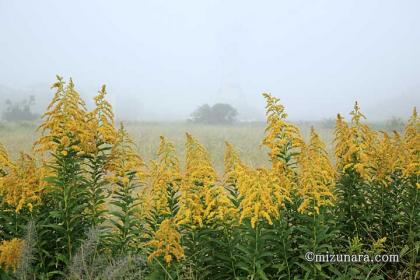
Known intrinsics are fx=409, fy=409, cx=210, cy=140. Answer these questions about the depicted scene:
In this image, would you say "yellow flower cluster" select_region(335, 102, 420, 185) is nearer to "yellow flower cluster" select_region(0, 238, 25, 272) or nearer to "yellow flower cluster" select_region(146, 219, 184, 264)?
"yellow flower cluster" select_region(146, 219, 184, 264)

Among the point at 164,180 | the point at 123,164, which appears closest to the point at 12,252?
the point at 123,164

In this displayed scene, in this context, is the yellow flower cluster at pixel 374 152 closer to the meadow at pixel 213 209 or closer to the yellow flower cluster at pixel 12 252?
the meadow at pixel 213 209

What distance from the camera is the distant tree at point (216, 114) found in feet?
227

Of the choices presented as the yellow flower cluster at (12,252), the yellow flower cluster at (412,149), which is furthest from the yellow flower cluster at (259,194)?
the yellow flower cluster at (12,252)

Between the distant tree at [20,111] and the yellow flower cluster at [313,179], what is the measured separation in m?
66.5

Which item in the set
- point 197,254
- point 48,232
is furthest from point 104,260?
point 197,254

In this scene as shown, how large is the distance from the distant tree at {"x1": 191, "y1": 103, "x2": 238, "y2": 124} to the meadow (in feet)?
204

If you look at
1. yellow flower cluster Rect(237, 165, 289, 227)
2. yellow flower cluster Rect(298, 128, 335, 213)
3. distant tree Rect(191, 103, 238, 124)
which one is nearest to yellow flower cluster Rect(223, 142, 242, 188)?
yellow flower cluster Rect(237, 165, 289, 227)

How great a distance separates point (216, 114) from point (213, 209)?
64.7 metres

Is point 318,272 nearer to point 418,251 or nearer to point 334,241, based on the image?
point 334,241

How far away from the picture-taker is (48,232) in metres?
5.74

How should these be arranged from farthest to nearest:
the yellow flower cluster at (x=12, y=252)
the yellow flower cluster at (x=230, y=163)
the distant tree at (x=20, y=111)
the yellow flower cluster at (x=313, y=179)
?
the distant tree at (x=20, y=111)
the yellow flower cluster at (x=230, y=163)
the yellow flower cluster at (x=12, y=252)
the yellow flower cluster at (x=313, y=179)

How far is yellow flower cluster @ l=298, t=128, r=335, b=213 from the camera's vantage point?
4859 millimetres

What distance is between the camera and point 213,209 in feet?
17.1
